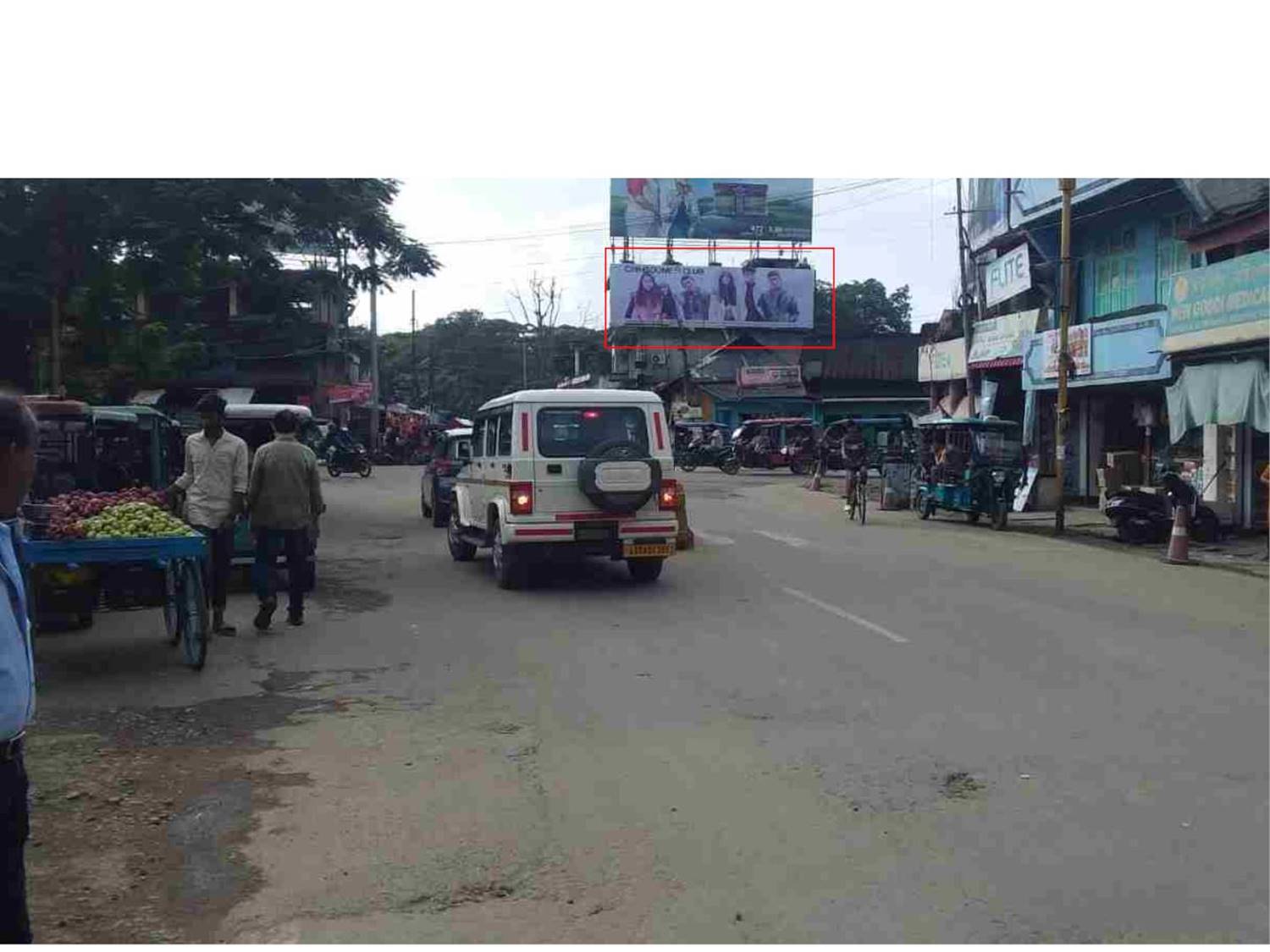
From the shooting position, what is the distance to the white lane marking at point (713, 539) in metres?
16.5

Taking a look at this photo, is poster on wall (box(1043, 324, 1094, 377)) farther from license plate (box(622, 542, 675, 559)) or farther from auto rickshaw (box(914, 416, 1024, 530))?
license plate (box(622, 542, 675, 559))

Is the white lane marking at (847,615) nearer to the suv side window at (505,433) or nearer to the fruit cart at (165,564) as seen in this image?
the suv side window at (505,433)

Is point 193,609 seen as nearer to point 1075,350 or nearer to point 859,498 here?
point 859,498

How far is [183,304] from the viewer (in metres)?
22.7

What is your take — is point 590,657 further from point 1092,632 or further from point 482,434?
point 482,434

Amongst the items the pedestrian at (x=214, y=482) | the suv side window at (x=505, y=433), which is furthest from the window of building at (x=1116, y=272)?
the pedestrian at (x=214, y=482)

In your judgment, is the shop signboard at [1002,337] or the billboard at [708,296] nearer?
the shop signboard at [1002,337]

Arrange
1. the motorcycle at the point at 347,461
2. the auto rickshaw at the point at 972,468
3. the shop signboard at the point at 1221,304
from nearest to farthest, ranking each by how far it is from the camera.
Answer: the shop signboard at the point at 1221,304
the auto rickshaw at the point at 972,468
the motorcycle at the point at 347,461

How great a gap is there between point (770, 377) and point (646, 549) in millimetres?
39903

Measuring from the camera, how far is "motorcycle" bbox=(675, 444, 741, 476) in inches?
1535

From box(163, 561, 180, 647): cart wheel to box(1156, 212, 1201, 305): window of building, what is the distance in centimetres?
1829

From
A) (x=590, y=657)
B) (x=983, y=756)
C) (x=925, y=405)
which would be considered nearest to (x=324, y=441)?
(x=925, y=405)

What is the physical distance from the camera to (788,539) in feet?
56.8

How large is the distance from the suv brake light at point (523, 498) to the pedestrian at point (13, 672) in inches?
327
